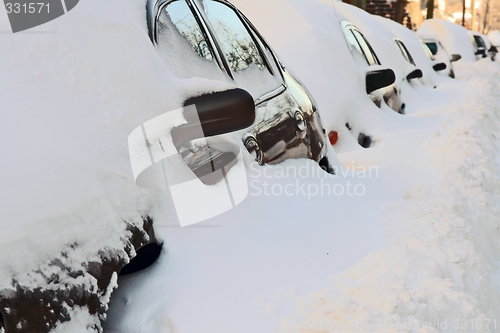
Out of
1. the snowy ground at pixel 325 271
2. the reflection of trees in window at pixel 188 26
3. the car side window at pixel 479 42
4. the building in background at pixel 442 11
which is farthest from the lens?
the building in background at pixel 442 11

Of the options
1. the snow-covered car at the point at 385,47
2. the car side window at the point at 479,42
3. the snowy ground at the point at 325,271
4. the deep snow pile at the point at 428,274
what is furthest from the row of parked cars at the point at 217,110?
the car side window at the point at 479,42

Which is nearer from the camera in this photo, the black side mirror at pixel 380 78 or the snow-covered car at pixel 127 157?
the snow-covered car at pixel 127 157

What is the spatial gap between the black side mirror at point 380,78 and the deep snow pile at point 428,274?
5.58 ft

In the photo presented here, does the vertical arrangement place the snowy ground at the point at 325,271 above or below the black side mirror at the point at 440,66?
above

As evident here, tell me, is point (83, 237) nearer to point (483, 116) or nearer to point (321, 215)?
point (321, 215)

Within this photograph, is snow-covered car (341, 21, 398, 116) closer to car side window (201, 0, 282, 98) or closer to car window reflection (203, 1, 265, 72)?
car side window (201, 0, 282, 98)

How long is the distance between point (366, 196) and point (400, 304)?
1.21 m

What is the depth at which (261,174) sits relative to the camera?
2215mm

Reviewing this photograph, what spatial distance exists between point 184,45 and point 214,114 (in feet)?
1.64

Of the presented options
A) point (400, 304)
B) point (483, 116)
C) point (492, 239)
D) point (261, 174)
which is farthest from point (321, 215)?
point (483, 116)

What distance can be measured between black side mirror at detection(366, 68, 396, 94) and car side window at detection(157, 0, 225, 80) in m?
3.03

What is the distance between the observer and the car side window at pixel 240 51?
8.01ft

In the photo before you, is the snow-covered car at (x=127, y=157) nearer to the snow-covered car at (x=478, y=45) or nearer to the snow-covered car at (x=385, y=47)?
the snow-covered car at (x=385, y=47)

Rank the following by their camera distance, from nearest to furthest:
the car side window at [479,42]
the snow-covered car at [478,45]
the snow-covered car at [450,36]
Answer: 1. the snow-covered car at [450,36]
2. the snow-covered car at [478,45]
3. the car side window at [479,42]
